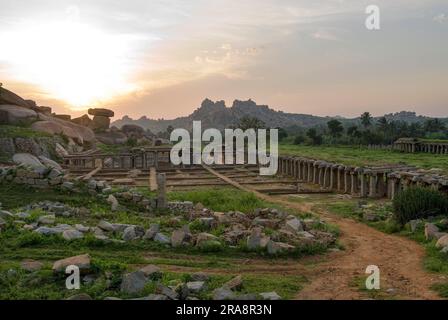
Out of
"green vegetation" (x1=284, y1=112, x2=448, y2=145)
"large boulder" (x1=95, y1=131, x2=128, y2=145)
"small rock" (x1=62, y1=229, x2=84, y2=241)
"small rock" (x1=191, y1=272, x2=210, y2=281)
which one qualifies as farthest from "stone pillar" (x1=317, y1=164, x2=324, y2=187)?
"green vegetation" (x1=284, y1=112, x2=448, y2=145)

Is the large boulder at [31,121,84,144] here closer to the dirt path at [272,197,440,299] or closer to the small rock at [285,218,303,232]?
the small rock at [285,218,303,232]

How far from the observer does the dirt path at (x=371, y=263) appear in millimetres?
9219

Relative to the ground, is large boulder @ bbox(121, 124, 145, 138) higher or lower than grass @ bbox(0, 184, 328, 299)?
higher

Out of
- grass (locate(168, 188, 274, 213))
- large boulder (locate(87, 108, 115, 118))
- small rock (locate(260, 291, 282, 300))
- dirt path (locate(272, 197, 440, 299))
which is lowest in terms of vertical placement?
dirt path (locate(272, 197, 440, 299))

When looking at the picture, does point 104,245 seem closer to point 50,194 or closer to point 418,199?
point 50,194

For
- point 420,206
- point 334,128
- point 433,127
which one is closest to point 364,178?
point 420,206

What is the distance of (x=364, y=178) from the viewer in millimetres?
25844

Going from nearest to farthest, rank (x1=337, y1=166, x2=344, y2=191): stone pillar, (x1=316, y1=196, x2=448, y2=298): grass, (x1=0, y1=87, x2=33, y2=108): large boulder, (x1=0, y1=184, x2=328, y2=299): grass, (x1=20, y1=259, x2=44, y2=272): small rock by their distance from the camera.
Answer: (x1=0, y1=184, x2=328, y2=299): grass → (x1=20, y1=259, x2=44, y2=272): small rock → (x1=316, y1=196, x2=448, y2=298): grass → (x1=337, y1=166, x2=344, y2=191): stone pillar → (x1=0, y1=87, x2=33, y2=108): large boulder

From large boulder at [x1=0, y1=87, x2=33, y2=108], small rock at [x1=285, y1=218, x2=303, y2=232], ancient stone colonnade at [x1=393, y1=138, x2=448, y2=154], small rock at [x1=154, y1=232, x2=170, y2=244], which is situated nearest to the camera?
small rock at [x1=154, y1=232, x2=170, y2=244]

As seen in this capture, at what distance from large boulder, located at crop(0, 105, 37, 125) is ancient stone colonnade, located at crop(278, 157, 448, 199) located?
26908 millimetres

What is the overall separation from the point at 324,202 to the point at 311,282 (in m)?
14.3

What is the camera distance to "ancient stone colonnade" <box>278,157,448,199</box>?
20.5 m

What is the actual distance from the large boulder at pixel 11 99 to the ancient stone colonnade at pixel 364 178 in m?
31.0
